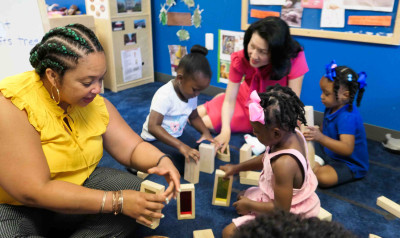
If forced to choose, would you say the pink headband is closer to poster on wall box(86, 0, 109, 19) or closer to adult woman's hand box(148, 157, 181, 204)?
adult woman's hand box(148, 157, 181, 204)

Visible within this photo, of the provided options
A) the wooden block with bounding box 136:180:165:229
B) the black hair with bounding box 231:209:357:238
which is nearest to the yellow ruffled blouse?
the wooden block with bounding box 136:180:165:229

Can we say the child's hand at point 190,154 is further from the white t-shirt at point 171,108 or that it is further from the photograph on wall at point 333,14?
the photograph on wall at point 333,14

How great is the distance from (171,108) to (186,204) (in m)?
0.61

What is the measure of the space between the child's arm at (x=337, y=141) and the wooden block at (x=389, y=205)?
28 centimetres

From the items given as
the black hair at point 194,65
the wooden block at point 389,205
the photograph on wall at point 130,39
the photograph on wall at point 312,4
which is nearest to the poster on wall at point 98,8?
the photograph on wall at point 130,39

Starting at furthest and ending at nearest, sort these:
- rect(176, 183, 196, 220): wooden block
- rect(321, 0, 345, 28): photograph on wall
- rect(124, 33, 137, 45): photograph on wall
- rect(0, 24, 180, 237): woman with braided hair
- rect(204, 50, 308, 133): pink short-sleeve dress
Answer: rect(124, 33, 137, 45): photograph on wall < rect(321, 0, 345, 28): photograph on wall < rect(204, 50, 308, 133): pink short-sleeve dress < rect(176, 183, 196, 220): wooden block < rect(0, 24, 180, 237): woman with braided hair

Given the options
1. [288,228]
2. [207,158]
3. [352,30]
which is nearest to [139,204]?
[288,228]

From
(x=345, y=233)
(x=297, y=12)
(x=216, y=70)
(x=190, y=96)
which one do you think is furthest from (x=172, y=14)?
(x=345, y=233)

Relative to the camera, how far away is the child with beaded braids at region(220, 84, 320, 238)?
1169 mm

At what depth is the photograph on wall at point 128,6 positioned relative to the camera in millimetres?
3207

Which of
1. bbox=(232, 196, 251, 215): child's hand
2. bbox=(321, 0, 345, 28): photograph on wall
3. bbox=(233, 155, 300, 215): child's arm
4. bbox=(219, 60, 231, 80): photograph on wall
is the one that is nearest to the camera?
bbox=(233, 155, 300, 215): child's arm

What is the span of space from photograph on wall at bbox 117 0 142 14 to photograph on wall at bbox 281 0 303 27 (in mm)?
1657

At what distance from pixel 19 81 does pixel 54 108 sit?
14 cm

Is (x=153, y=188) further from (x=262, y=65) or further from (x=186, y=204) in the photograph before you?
(x=262, y=65)
